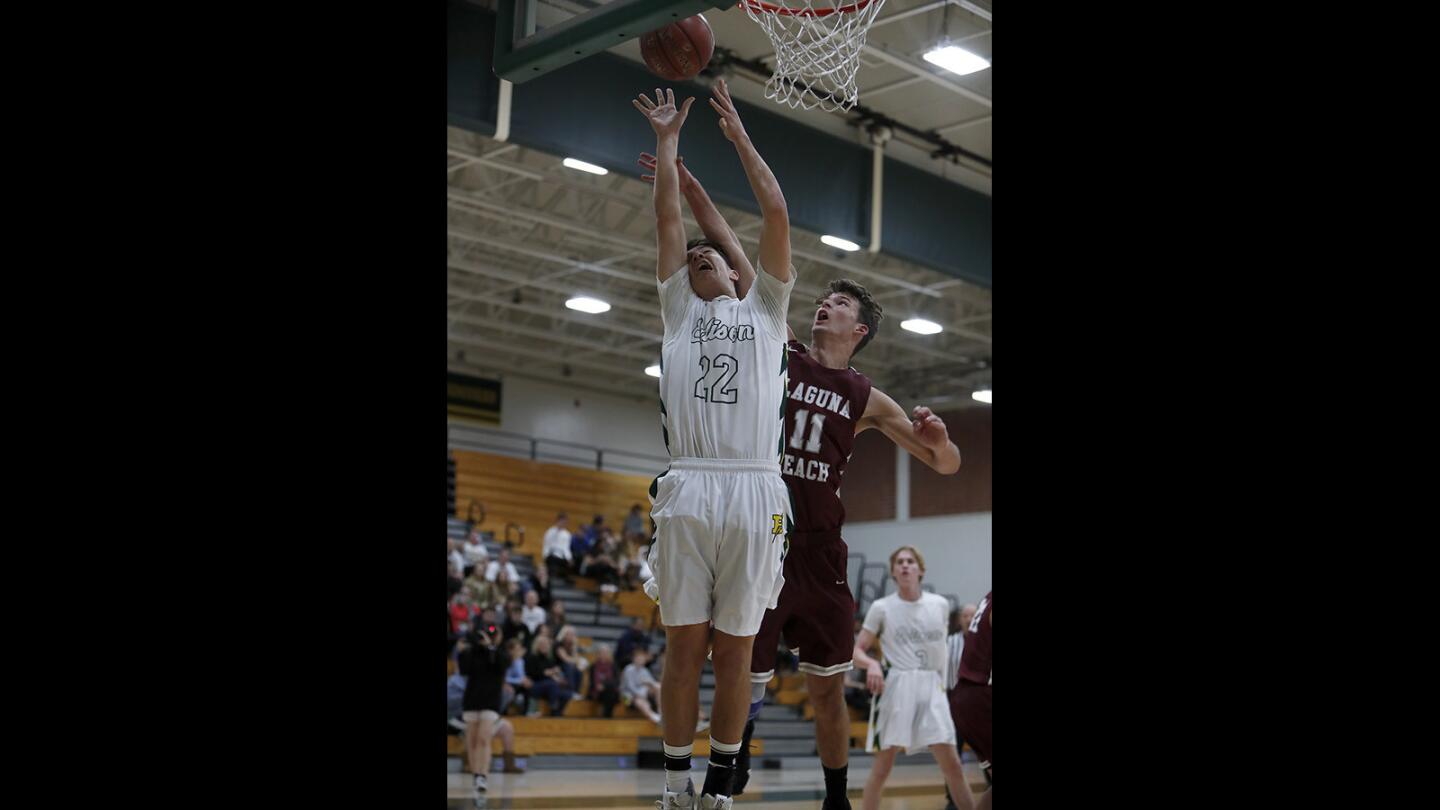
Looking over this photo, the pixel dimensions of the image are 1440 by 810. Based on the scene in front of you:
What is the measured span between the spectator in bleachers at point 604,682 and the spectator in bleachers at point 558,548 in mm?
5135

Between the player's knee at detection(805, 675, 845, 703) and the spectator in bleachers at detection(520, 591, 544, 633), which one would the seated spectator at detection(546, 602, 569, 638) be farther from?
the player's knee at detection(805, 675, 845, 703)

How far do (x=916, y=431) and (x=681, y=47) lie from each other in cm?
188

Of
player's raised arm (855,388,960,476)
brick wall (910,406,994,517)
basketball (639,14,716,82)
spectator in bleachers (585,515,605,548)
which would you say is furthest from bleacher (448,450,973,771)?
basketball (639,14,716,82)

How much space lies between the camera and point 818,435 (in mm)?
5758

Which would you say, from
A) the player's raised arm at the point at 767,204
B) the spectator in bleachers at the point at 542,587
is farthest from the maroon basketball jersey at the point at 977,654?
the spectator in bleachers at the point at 542,587

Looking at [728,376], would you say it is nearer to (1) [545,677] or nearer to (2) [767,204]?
(2) [767,204]

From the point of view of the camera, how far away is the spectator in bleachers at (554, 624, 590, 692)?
17469 millimetres

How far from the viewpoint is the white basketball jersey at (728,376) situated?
186 inches

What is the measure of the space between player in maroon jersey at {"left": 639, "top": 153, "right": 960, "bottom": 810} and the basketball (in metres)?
0.46

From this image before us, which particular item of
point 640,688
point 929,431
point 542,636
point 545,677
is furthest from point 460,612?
point 929,431
